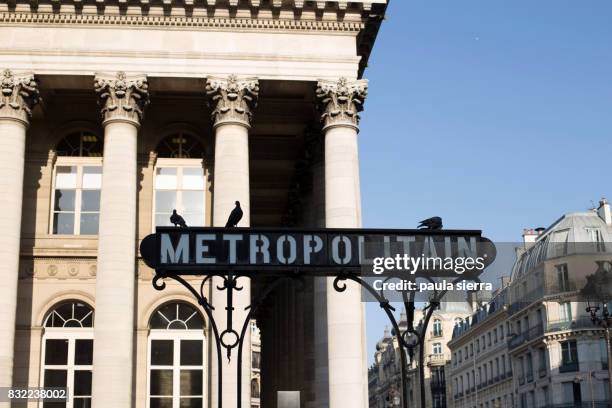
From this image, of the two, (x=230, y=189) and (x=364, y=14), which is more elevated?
(x=364, y=14)

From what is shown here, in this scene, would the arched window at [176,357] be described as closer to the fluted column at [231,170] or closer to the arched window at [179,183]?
the arched window at [179,183]

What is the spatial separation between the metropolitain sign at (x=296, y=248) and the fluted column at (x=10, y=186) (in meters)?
14.8

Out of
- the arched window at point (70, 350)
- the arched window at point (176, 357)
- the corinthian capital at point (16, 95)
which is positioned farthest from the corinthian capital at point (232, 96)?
the arched window at point (70, 350)

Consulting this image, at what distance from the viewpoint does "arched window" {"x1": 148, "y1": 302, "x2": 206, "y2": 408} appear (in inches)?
1281

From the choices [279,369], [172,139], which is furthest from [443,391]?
[172,139]

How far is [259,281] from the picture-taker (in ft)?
163

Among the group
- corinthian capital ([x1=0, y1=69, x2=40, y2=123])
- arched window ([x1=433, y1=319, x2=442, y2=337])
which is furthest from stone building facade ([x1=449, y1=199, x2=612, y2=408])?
corinthian capital ([x1=0, y1=69, x2=40, y2=123])

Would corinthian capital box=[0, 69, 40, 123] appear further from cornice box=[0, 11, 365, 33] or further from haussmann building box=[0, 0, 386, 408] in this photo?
cornice box=[0, 11, 365, 33]

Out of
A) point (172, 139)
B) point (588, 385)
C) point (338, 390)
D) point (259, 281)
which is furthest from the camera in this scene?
point (588, 385)

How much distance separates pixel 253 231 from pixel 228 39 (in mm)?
17337

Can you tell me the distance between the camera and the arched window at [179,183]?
34.4m

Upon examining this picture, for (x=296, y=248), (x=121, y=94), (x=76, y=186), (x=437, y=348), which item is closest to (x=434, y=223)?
(x=296, y=248)

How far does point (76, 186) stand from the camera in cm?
3419

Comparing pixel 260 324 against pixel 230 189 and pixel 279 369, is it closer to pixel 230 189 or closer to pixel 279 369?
pixel 279 369
